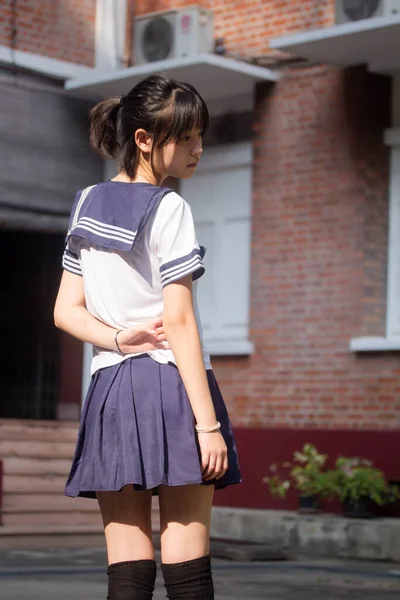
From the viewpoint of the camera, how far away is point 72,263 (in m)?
3.36

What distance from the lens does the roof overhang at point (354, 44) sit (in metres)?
10.4

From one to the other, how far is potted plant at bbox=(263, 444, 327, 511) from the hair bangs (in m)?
7.53

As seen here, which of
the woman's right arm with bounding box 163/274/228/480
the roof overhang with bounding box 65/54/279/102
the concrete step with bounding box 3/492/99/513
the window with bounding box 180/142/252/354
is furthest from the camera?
the window with bounding box 180/142/252/354

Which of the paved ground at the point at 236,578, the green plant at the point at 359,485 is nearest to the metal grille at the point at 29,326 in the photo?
the green plant at the point at 359,485

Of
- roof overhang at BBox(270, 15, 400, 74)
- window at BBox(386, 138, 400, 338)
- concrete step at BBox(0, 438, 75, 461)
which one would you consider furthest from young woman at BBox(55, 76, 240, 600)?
concrete step at BBox(0, 438, 75, 461)

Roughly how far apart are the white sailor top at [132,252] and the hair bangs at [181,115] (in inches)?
5.6

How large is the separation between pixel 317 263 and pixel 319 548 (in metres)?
2.73

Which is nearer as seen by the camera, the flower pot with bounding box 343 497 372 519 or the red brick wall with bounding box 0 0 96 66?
the flower pot with bounding box 343 497 372 519

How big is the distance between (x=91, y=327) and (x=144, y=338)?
174 millimetres

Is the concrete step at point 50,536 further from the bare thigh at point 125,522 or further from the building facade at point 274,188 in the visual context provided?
the bare thigh at point 125,522

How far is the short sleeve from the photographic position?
3121 millimetres

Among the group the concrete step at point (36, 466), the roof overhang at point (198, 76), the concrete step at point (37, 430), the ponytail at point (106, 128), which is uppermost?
the roof overhang at point (198, 76)

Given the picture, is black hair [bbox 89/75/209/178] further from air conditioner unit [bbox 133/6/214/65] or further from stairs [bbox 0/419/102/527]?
air conditioner unit [bbox 133/6/214/65]

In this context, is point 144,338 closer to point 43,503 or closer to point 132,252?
point 132,252
